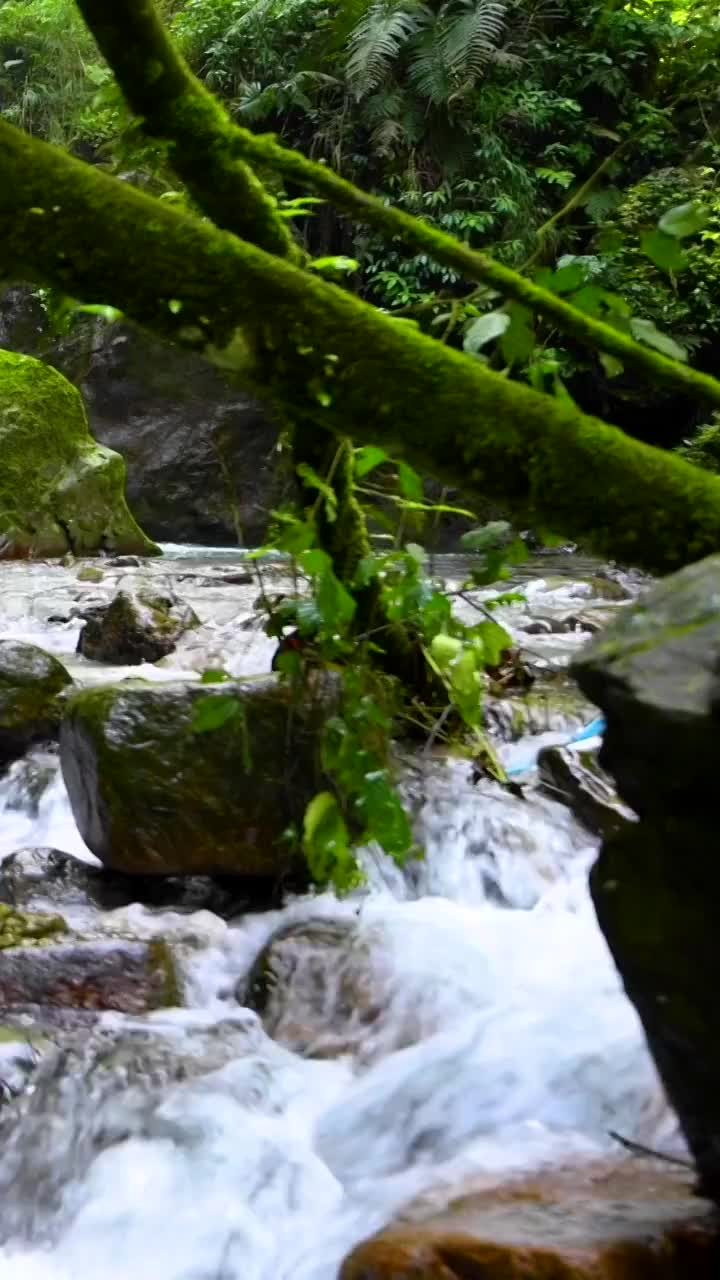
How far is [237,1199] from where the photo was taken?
266cm

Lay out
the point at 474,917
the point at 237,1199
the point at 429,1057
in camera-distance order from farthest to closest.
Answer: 1. the point at 474,917
2. the point at 429,1057
3. the point at 237,1199

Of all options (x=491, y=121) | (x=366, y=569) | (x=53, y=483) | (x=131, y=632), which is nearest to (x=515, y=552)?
(x=366, y=569)

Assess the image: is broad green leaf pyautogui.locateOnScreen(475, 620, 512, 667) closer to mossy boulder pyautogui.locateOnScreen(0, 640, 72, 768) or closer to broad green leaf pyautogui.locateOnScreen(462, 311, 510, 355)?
broad green leaf pyautogui.locateOnScreen(462, 311, 510, 355)

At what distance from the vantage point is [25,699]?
5.01m

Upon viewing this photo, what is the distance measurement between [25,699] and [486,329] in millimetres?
3720

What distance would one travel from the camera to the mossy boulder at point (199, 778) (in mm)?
3656

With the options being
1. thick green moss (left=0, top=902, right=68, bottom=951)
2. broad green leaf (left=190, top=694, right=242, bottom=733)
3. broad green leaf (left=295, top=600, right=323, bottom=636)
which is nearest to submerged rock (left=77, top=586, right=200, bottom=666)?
thick green moss (left=0, top=902, right=68, bottom=951)

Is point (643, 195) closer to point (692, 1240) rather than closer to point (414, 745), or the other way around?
point (414, 745)

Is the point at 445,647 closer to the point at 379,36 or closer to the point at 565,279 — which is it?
the point at 565,279

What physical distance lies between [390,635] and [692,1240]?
234 centimetres

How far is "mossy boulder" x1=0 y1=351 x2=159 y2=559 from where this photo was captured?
11.3 meters

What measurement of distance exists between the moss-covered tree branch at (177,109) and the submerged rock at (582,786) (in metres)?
2.19

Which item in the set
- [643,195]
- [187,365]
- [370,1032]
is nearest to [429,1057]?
[370,1032]

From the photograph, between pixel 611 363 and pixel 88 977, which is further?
pixel 88 977
